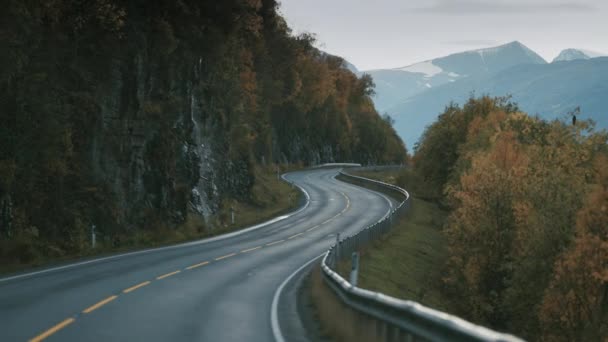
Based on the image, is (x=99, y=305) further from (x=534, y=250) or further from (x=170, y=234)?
(x=534, y=250)

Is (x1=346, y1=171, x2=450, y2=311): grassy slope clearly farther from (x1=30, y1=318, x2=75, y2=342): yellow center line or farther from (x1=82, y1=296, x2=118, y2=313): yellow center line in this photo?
(x1=30, y1=318, x2=75, y2=342): yellow center line

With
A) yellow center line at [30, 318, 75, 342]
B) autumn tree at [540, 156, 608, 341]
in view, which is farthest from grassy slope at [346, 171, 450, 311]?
yellow center line at [30, 318, 75, 342]

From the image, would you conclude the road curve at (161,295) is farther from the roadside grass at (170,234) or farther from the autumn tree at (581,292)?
the autumn tree at (581,292)

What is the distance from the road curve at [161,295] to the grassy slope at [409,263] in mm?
2891

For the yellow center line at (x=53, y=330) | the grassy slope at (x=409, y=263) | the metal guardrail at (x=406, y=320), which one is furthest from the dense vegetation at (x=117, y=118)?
the metal guardrail at (x=406, y=320)

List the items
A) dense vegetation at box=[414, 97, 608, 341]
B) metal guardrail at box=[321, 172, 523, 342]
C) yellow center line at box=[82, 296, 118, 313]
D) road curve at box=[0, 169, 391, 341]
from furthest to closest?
dense vegetation at box=[414, 97, 608, 341] < yellow center line at box=[82, 296, 118, 313] < road curve at box=[0, 169, 391, 341] < metal guardrail at box=[321, 172, 523, 342]

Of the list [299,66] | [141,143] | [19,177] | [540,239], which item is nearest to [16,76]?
[19,177]

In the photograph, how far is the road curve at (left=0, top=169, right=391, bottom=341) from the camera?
12.9 m

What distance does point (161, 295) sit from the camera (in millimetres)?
18297

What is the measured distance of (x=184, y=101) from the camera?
146ft

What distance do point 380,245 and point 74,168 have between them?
17607 mm

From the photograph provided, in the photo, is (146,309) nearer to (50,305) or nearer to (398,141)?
(50,305)

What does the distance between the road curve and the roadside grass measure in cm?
161

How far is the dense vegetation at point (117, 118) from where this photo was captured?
90.1ft
